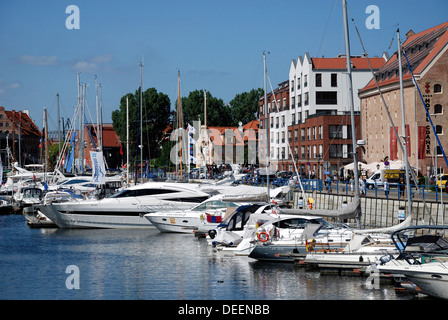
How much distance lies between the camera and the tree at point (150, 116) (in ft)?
449

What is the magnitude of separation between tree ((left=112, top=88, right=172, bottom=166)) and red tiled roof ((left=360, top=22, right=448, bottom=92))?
64393 mm

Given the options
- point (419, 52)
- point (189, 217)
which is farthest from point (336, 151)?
point (189, 217)

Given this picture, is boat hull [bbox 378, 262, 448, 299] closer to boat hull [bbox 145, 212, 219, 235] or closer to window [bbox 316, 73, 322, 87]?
boat hull [bbox 145, 212, 219, 235]

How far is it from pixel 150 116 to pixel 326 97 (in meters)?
55.0

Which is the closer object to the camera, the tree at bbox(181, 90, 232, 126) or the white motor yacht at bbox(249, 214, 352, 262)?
the white motor yacht at bbox(249, 214, 352, 262)

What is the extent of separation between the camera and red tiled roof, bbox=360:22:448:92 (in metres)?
69.9

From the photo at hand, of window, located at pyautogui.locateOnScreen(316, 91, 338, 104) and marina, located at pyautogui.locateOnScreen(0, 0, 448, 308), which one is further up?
window, located at pyautogui.locateOnScreen(316, 91, 338, 104)

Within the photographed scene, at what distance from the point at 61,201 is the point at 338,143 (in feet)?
160

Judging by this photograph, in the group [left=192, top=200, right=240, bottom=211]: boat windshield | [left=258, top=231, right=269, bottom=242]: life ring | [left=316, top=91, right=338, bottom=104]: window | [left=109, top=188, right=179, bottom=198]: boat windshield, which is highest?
[left=316, top=91, right=338, bottom=104]: window

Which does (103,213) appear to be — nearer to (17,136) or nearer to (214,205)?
(214,205)

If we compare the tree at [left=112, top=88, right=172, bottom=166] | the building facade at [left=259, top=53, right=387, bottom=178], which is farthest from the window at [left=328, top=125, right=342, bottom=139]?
the tree at [left=112, top=88, right=172, bottom=166]

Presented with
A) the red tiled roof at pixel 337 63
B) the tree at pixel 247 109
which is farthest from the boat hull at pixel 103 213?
the tree at pixel 247 109

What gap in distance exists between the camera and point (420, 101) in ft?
222

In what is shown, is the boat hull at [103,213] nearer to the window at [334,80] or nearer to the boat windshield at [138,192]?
the boat windshield at [138,192]
